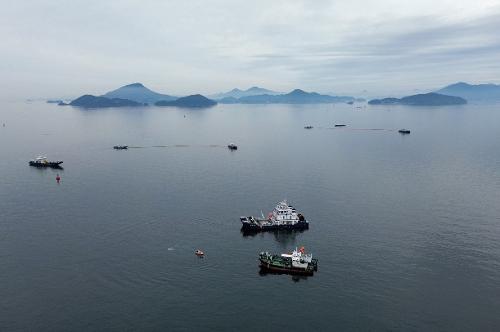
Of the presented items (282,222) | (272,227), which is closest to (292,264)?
(272,227)

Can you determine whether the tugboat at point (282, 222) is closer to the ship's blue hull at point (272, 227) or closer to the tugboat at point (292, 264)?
the ship's blue hull at point (272, 227)

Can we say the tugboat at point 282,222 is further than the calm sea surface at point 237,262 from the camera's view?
Yes

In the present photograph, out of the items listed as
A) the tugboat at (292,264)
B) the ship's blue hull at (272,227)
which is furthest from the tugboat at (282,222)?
the tugboat at (292,264)

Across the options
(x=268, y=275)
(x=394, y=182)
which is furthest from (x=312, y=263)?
(x=394, y=182)

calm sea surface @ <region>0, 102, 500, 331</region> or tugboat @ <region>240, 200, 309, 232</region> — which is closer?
calm sea surface @ <region>0, 102, 500, 331</region>

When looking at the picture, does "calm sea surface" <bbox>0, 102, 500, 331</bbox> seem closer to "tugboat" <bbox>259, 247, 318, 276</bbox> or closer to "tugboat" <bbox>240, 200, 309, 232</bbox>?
"tugboat" <bbox>259, 247, 318, 276</bbox>

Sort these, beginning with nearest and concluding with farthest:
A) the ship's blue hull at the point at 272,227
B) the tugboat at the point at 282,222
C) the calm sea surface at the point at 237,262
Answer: the calm sea surface at the point at 237,262, the ship's blue hull at the point at 272,227, the tugboat at the point at 282,222

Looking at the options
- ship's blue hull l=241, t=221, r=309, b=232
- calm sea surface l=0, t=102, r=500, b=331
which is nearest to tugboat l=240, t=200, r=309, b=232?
ship's blue hull l=241, t=221, r=309, b=232

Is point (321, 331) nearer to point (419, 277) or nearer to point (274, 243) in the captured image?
point (419, 277)
